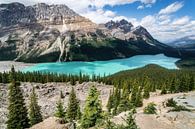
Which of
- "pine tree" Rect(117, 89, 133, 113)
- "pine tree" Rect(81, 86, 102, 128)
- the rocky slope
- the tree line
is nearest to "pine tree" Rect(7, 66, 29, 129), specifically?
the tree line

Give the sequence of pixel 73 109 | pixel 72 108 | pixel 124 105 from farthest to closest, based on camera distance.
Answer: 1. pixel 124 105
2. pixel 73 109
3. pixel 72 108

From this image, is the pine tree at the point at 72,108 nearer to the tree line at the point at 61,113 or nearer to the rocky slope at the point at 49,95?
the tree line at the point at 61,113

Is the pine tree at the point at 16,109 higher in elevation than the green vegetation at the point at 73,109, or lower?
higher

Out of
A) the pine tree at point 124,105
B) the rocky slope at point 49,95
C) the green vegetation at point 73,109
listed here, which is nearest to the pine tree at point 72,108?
the green vegetation at point 73,109

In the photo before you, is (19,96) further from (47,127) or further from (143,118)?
(143,118)

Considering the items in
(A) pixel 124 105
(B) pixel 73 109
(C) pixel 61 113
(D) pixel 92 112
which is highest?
(D) pixel 92 112

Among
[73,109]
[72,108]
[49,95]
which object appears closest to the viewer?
[72,108]

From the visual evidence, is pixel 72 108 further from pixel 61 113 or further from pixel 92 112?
pixel 92 112

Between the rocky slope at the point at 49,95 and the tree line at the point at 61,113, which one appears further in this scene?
the rocky slope at the point at 49,95

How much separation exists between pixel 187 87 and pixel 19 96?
100 meters

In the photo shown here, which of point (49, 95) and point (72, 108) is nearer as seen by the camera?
point (72, 108)

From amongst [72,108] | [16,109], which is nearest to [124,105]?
[72,108]

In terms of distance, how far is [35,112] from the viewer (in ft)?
307

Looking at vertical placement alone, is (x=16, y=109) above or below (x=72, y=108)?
above
